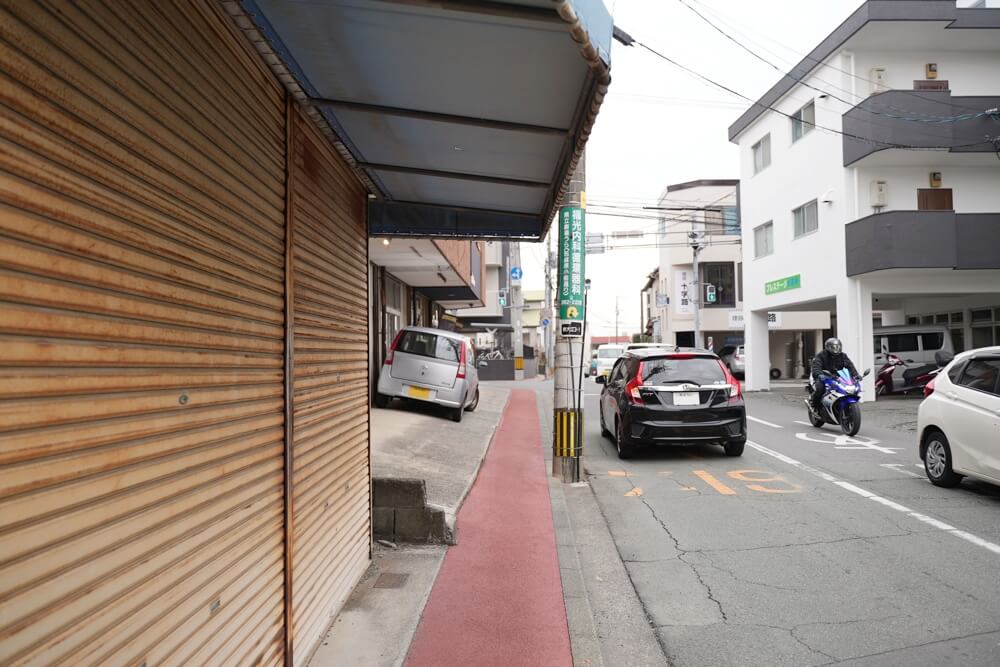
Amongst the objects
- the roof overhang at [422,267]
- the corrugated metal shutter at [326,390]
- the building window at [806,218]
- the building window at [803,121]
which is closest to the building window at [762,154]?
the building window at [803,121]

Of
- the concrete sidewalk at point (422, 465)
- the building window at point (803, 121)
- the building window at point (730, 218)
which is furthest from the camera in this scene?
the building window at point (730, 218)

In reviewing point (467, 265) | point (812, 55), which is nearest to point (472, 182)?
point (467, 265)

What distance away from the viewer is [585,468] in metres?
9.22

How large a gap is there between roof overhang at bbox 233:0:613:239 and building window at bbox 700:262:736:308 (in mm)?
37841

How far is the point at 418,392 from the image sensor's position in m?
11.8

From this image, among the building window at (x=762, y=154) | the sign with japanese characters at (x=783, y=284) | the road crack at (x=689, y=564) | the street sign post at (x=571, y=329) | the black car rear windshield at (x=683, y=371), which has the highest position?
the building window at (x=762, y=154)

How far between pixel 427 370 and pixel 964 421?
8.07m

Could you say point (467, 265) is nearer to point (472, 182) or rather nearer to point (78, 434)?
point (472, 182)

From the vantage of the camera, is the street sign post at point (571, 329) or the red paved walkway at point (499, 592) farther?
the street sign post at point (571, 329)

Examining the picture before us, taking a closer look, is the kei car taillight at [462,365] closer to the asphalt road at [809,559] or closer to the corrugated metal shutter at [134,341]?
the asphalt road at [809,559]

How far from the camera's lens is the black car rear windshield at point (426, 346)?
1204 cm

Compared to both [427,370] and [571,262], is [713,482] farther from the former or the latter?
[427,370]

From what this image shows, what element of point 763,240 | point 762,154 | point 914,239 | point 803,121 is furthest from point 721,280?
point 914,239

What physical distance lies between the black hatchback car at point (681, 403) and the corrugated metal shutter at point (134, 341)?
683 centimetres
